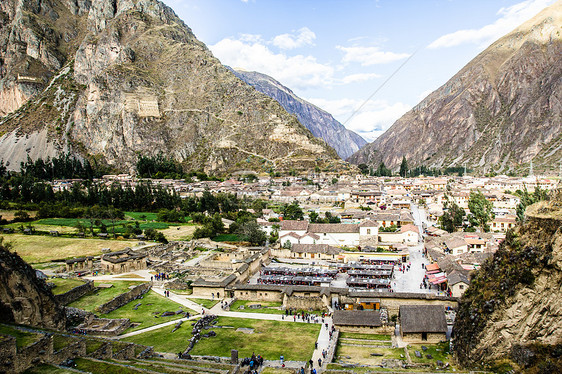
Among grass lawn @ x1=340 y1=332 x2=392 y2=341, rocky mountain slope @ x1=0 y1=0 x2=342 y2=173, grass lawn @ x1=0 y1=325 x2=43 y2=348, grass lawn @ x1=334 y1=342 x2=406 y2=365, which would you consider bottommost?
grass lawn @ x1=340 y1=332 x2=392 y2=341

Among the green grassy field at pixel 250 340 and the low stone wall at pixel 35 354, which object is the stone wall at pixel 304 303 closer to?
the green grassy field at pixel 250 340

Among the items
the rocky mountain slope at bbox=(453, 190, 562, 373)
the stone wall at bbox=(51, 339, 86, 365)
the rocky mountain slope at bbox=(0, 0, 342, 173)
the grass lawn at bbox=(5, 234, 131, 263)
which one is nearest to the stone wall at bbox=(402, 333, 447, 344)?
the rocky mountain slope at bbox=(453, 190, 562, 373)

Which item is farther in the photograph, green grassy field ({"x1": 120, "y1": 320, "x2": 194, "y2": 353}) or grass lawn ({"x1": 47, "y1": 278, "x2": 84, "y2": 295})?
grass lawn ({"x1": 47, "y1": 278, "x2": 84, "y2": 295})

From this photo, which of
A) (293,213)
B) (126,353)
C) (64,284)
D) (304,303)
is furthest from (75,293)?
(293,213)

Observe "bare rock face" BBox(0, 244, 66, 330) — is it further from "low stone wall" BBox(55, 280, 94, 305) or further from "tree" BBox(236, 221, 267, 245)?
"tree" BBox(236, 221, 267, 245)

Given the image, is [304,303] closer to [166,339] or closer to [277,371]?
[166,339]

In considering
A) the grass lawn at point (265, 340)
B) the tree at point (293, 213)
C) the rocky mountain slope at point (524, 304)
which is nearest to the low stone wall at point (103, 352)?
the grass lawn at point (265, 340)
